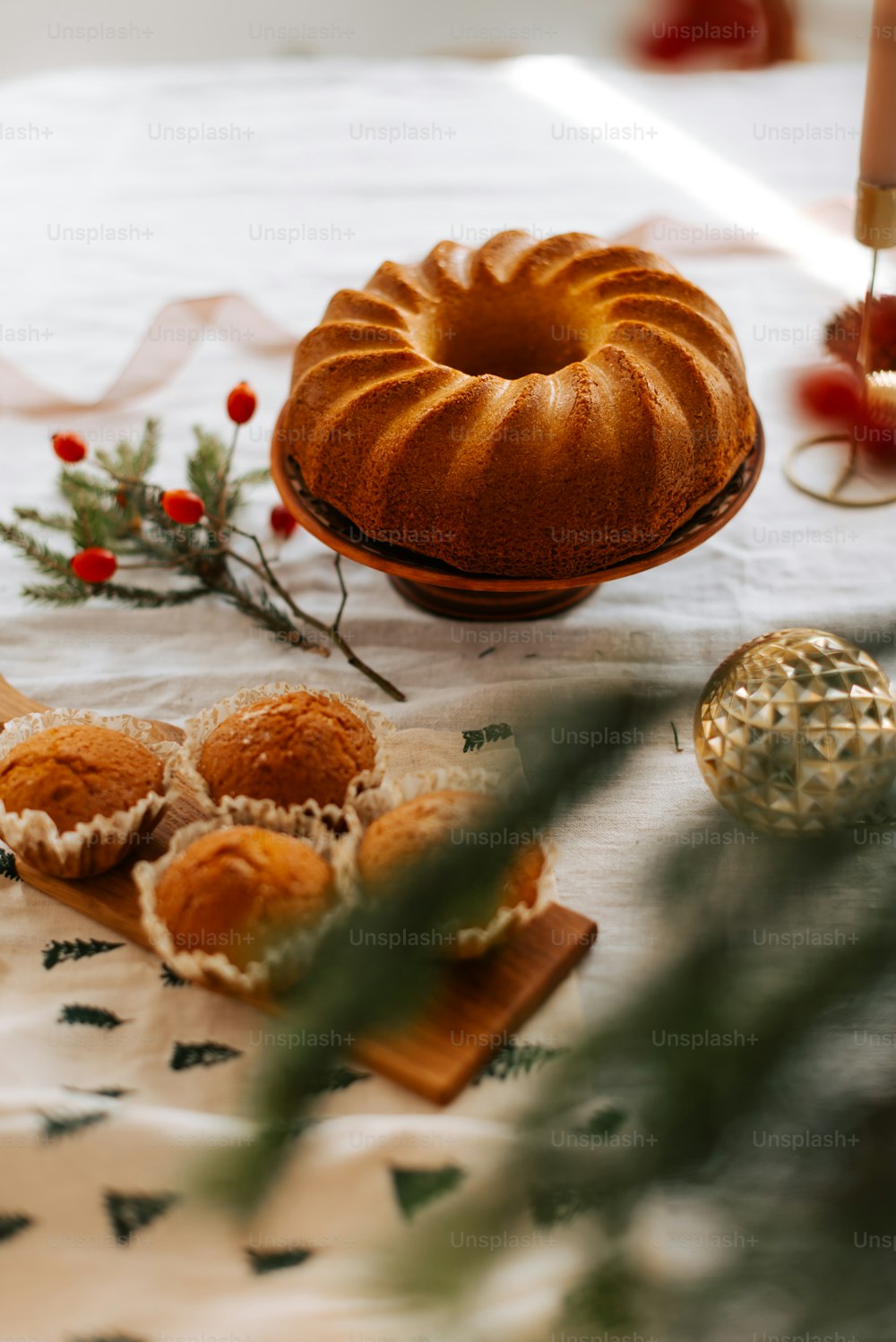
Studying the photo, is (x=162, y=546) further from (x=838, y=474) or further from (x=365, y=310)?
(x=838, y=474)

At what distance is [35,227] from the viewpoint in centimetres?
168

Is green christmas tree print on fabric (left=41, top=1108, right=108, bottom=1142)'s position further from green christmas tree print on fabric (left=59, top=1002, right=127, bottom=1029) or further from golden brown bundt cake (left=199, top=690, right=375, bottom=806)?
golden brown bundt cake (left=199, top=690, right=375, bottom=806)

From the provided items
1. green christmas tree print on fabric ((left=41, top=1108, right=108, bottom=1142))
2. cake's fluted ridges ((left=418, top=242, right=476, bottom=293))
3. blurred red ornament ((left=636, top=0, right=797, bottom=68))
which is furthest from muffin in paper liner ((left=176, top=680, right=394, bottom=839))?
blurred red ornament ((left=636, top=0, right=797, bottom=68))

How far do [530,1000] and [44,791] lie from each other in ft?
1.10

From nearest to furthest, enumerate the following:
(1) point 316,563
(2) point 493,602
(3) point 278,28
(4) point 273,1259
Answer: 1. (4) point 273,1259
2. (2) point 493,602
3. (1) point 316,563
4. (3) point 278,28

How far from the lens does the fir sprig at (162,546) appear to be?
43.0 inches

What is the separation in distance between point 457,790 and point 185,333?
90 cm

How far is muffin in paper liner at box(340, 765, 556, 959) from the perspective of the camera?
70 centimetres

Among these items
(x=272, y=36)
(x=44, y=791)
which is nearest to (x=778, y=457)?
(x=44, y=791)

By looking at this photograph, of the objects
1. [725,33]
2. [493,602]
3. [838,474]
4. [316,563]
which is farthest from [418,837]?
[725,33]

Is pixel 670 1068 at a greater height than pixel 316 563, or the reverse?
pixel 670 1068

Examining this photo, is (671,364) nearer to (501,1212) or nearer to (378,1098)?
(378,1098)

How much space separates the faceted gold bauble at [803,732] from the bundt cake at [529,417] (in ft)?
→ 0.70

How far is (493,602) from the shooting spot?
3.50 ft
